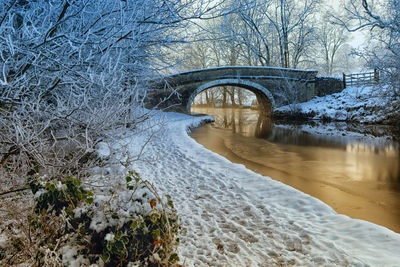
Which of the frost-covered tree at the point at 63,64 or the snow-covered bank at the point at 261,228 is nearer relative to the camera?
the frost-covered tree at the point at 63,64

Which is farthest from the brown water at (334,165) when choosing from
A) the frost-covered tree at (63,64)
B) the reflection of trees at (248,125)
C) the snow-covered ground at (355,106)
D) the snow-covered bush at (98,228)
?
the frost-covered tree at (63,64)

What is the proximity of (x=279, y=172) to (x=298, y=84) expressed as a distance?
16546 mm

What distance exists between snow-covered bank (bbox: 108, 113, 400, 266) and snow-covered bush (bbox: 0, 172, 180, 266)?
2.65 feet

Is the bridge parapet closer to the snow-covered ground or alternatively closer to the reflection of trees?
the snow-covered ground

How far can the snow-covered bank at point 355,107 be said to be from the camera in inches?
512

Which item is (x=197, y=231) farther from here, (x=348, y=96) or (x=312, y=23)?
(x=312, y=23)

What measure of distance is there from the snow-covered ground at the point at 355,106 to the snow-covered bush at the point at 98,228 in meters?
13.1

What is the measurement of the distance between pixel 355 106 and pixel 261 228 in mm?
16369

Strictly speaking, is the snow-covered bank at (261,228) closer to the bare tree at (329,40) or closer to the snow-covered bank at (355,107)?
the snow-covered bank at (355,107)

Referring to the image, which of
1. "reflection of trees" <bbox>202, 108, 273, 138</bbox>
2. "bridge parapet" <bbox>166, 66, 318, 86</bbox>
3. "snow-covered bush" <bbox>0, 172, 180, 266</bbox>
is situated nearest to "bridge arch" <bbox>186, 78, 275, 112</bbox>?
"bridge parapet" <bbox>166, 66, 318, 86</bbox>

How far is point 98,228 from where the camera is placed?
1.84m

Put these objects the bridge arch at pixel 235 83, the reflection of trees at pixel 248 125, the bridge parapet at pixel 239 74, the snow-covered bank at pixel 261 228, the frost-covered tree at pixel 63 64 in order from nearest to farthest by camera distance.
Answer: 1. the frost-covered tree at pixel 63 64
2. the snow-covered bank at pixel 261 228
3. the reflection of trees at pixel 248 125
4. the bridge parapet at pixel 239 74
5. the bridge arch at pixel 235 83

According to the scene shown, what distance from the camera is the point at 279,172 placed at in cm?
696

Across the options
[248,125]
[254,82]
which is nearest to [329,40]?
[254,82]
